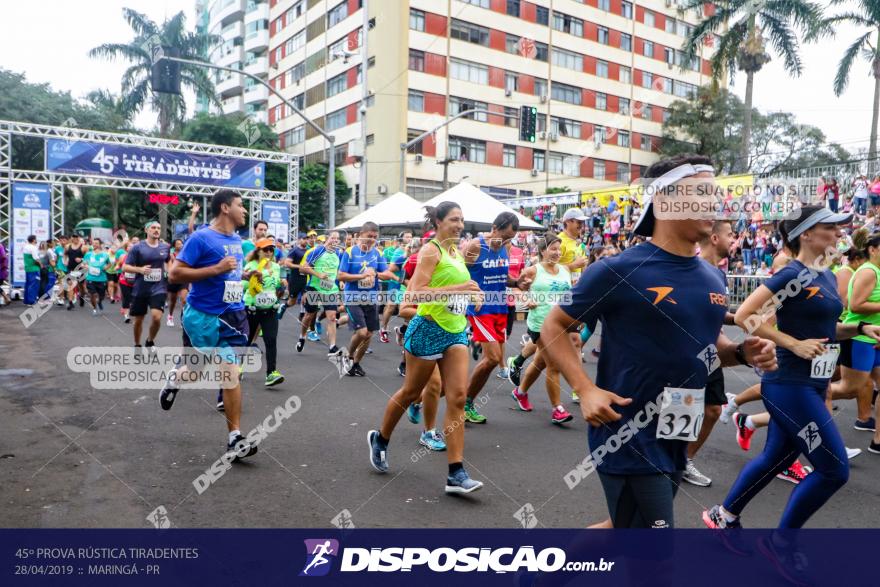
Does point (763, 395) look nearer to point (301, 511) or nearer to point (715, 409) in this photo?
point (715, 409)

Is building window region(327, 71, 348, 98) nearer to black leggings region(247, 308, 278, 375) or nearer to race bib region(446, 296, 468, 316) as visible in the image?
black leggings region(247, 308, 278, 375)

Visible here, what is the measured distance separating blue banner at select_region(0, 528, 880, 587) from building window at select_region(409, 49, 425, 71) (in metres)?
38.6

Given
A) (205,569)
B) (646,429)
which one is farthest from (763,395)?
(205,569)

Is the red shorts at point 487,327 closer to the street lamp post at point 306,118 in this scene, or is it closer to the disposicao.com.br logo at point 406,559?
the disposicao.com.br logo at point 406,559

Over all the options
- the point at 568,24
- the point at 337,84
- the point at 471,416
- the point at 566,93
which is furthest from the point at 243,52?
the point at 471,416

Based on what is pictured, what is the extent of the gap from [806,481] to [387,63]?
39.8 meters

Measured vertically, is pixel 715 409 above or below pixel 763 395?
below

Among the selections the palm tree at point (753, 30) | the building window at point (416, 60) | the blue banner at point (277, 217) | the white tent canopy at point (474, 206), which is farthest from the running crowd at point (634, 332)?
the building window at point (416, 60)

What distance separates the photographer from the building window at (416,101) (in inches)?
1556

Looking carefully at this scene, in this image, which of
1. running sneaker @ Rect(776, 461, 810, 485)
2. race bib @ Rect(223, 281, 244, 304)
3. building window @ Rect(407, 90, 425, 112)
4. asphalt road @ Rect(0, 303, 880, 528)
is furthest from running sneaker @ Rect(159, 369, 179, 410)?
building window @ Rect(407, 90, 425, 112)

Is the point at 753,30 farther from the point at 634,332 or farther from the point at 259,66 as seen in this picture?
the point at 259,66

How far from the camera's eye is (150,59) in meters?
35.2

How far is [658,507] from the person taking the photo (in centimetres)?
239

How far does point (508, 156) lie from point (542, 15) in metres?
9.92
